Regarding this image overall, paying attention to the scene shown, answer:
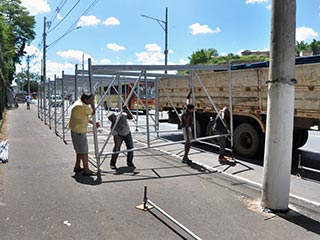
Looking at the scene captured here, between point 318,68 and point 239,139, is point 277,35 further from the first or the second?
point 239,139

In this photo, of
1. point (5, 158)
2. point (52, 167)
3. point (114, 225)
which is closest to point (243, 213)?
point (114, 225)

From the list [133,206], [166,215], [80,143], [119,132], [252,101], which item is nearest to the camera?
[166,215]

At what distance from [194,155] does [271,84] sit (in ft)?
17.1

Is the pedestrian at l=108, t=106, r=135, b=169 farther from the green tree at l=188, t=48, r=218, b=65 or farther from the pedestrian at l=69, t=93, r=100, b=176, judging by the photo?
the green tree at l=188, t=48, r=218, b=65

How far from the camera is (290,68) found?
17.2 feet

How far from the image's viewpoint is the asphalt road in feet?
15.0

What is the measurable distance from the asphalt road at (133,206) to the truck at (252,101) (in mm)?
2249

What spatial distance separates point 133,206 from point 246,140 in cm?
541

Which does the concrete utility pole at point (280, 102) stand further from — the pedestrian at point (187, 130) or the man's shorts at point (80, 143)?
the man's shorts at point (80, 143)

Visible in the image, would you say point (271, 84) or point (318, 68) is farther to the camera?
point (318, 68)

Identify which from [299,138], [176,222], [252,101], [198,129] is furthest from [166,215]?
[198,129]

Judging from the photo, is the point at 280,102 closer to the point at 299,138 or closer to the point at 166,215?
the point at 166,215

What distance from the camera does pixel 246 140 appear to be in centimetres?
1010

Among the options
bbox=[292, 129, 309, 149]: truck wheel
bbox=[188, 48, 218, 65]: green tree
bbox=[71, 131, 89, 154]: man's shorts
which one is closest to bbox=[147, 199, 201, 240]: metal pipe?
bbox=[71, 131, 89, 154]: man's shorts
